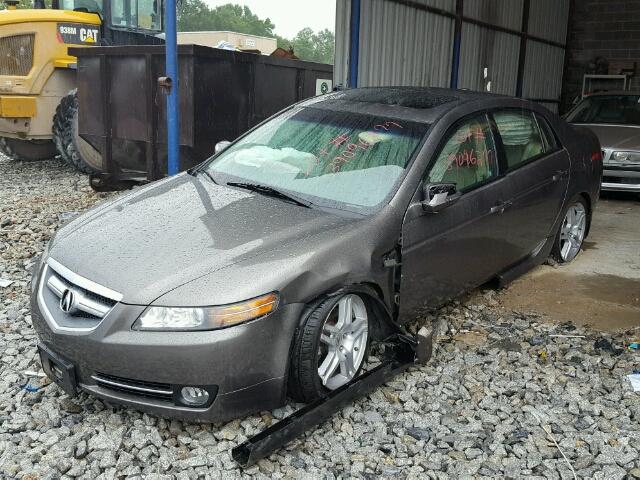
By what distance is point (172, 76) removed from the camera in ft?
20.7

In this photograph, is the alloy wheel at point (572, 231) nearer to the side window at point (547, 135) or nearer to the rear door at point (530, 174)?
the rear door at point (530, 174)

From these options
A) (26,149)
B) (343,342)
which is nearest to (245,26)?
(26,149)

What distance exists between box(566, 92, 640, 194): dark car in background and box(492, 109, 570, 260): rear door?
3.80 metres

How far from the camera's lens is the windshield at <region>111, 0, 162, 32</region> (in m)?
10.0

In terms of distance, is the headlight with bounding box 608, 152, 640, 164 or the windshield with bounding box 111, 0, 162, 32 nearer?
the headlight with bounding box 608, 152, 640, 164

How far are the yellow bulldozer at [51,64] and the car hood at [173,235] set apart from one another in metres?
5.96

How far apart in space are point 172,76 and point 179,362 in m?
4.17

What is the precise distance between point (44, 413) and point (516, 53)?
499 inches

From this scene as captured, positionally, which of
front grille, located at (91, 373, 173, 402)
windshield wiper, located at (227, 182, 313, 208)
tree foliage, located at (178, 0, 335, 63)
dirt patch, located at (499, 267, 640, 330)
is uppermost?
tree foliage, located at (178, 0, 335, 63)

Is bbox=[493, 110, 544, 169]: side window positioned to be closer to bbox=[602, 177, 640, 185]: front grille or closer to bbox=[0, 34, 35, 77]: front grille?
bbox=[602, 177, 640, 185]: front grille

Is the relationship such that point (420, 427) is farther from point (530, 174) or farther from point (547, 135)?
point (547, 135)

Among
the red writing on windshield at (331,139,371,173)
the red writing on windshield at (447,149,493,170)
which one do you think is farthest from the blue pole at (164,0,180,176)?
the red writing on windshield at (447,149,493,170)

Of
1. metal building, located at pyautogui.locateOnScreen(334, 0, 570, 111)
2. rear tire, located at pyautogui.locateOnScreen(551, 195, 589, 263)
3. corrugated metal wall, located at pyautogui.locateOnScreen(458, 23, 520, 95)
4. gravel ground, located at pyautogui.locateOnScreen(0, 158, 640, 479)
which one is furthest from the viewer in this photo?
corrugated metal wall, located at pyautogui.locateOnScreen(458, 23, 520, 95)

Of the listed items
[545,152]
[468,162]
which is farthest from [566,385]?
[545,152]
